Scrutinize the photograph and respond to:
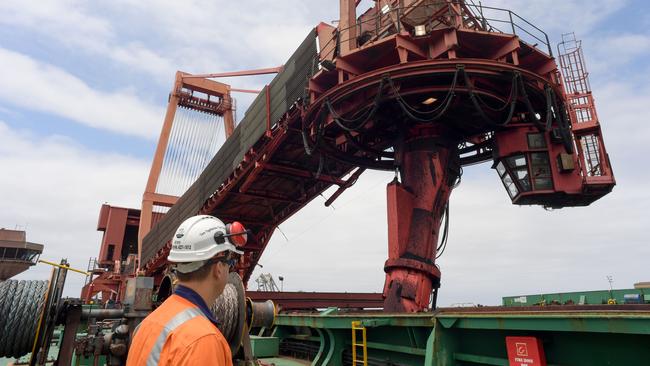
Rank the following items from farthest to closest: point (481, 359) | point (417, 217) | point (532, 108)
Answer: point (417, 217) < point (532, 108) < point (481, 359)

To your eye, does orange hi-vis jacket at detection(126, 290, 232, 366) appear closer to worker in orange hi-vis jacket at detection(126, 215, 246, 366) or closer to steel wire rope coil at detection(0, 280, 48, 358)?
worker in orange hi-vis jacket at detection(126, 215, 246, 366)

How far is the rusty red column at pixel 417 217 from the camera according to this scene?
934cm

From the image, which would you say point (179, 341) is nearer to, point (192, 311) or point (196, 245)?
point (192, 311)

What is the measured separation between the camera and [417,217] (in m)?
9.95

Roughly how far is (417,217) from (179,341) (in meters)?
9.02

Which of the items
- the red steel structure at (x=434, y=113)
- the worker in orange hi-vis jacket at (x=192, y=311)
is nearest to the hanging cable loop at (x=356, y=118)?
the red steel structure at (x=434, y=113)

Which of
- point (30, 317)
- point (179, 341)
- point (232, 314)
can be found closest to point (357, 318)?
point (232, 314)

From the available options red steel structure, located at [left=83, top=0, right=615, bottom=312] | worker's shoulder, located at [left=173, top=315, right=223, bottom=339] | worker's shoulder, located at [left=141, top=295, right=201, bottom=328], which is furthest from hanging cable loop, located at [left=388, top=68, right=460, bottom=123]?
worker's shoulder, located at [left=173, top=315, right=223, bottom=339]

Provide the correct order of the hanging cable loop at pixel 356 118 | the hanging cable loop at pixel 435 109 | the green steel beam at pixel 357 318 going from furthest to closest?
1. the hanging cable loop at pixel 356 118
2. the hanging cable loop at pixel 435 109
3. the green steel beam at pixel 357 318

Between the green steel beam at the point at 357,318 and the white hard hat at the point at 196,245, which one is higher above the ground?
the white hard hat at the point at 196,245

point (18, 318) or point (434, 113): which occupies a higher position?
point (434, 113)

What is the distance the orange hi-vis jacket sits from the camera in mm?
1359

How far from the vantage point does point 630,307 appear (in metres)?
3.75

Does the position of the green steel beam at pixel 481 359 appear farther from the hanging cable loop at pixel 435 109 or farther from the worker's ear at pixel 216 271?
the hanging cable loop at pixel 435 109
